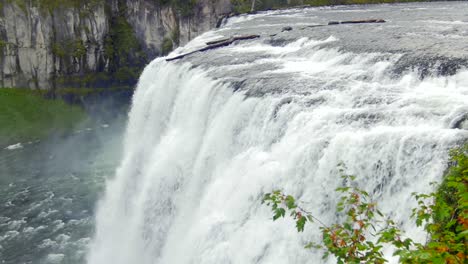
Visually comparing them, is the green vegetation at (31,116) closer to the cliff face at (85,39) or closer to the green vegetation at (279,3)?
the cliff face at (85,39)

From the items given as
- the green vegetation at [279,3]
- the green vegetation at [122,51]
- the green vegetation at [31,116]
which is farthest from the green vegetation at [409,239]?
the green vegetation at [279,3]

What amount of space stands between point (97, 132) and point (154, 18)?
62.5ft

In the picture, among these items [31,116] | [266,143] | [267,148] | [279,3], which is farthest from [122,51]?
[267,148]

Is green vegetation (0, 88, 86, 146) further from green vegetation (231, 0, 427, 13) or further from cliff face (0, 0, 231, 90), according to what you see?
green vegetation (231, 0, 427, 13)

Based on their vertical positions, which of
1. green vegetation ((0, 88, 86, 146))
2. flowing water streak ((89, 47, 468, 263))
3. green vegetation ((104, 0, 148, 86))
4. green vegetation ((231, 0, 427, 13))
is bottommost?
green vegetation ((0, 88, 86, 146))

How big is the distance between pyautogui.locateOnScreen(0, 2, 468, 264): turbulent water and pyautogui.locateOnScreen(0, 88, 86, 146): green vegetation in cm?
1804

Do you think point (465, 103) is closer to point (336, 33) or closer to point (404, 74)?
point (404, 74)

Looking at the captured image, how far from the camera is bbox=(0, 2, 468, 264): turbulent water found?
8703 mm

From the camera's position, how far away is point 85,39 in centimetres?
4941

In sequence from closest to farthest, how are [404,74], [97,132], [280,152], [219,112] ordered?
[280,152] → [404,74] → [219,112] → [97,132]

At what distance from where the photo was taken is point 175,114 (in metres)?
19.1

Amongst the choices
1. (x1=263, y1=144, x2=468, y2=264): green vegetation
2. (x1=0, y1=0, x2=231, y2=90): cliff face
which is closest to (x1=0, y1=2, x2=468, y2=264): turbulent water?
(x1=263, y1=144, x2=468, y2=264): green vegetation

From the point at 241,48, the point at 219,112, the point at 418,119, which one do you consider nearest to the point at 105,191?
the point at 241,48

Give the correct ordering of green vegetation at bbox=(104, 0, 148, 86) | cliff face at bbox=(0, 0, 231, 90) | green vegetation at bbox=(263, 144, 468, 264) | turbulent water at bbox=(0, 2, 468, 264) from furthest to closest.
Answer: green vegetation at bbox=(104, 0, 148, 86) < cliff face at bbox=(0, 0, 231, 90) < turbulent water at bbox=(0, 2, 468, 264) < green vegetation at bbox=(263, 144, 468, 264)
